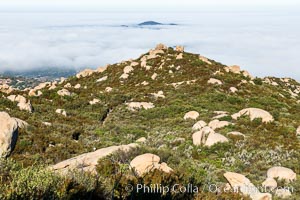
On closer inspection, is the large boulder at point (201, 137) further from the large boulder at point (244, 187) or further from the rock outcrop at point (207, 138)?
the large boulder at point (244, 187)

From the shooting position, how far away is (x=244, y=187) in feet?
35.0

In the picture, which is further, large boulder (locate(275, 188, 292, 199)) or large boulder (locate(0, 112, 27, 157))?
large boulder (locate(0, 112, 27, 157))

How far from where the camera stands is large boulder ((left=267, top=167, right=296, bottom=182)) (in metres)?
12.3

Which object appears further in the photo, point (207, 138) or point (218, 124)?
point (218, 124)

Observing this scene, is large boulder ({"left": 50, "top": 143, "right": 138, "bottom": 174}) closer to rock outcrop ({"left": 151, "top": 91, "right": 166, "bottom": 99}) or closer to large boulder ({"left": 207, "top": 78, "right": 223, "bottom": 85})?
rock outcrop ({"left": 151, "top": 91, "right": 166, "bottom": 99})

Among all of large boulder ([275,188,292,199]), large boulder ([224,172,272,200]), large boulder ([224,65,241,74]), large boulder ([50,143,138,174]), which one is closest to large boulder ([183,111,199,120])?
large boulder ([50,143,138,174])

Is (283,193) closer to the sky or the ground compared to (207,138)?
closer to the sky

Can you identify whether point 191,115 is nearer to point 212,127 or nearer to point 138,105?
point 212,127

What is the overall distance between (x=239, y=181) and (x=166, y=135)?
366 inches

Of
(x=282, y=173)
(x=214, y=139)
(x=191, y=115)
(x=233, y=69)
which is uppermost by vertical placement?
(x=282, y=173)

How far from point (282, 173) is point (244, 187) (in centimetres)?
272

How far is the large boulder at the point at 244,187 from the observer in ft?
32.2

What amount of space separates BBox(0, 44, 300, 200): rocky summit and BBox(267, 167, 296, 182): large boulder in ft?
0.16

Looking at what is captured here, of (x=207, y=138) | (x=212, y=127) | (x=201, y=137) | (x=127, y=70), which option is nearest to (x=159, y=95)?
(x=212, y=127)
